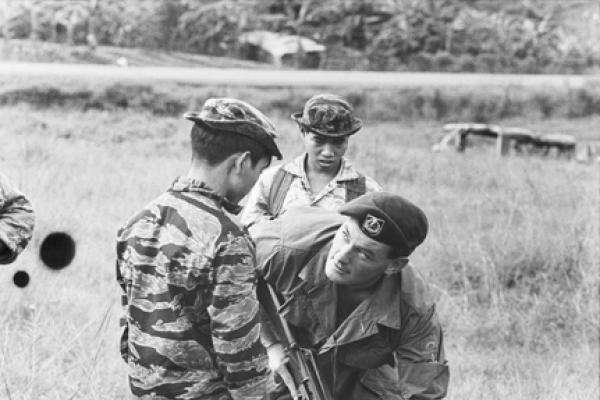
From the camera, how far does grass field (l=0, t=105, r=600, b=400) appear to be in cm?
400

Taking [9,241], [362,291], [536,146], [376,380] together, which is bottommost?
[536,146]

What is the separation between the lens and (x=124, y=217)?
6.51m

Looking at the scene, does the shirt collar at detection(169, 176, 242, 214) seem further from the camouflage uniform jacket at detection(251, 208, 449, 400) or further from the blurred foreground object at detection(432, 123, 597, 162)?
the blurred foreground object at detection(432, 123, 597, 162)

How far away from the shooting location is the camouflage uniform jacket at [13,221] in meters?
2.25

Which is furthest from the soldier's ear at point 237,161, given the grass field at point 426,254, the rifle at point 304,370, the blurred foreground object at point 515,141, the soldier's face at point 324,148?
the blurred foreground object at point 515,141

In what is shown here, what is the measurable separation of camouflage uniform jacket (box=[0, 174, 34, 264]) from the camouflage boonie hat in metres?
1.46

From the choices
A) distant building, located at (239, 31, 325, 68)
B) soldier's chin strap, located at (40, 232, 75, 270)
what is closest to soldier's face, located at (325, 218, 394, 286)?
soldier's chin strap, located at (40, 232, 75, 270)

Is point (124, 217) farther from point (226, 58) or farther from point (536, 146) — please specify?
point (536, 146)

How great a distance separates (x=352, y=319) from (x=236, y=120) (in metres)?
0.78

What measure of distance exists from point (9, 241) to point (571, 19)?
12.5 meters

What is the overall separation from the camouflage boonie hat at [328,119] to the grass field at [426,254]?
126 centimetres

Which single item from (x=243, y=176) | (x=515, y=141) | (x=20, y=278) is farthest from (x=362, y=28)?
(x=243, y=176)

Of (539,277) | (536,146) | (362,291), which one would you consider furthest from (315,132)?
(536,146)

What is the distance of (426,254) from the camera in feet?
20.0
